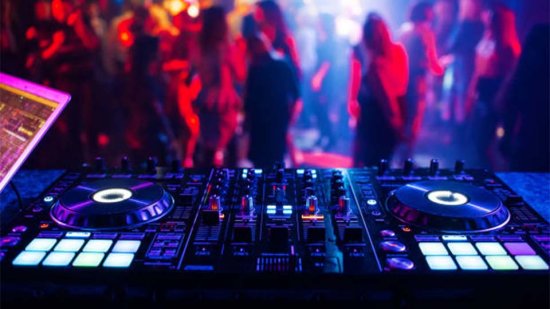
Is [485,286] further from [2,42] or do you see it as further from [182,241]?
[2,42]

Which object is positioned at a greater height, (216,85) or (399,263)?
(399,263)

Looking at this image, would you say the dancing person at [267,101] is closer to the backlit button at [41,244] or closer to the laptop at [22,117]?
the laptop at [22,117]

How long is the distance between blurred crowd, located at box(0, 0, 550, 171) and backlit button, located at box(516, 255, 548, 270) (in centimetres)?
394

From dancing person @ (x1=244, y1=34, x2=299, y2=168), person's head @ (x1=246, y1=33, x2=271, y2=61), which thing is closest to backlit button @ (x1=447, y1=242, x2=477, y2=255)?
dancing person @ (x1=244, y1=34, x2=299, y2=168)

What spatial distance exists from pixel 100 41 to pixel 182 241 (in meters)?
4.89

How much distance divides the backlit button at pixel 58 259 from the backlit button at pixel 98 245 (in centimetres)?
4

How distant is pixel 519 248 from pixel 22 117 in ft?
4.87

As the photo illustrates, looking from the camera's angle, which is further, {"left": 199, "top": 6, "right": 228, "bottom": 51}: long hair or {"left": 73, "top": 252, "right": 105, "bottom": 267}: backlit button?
{"left": 199, "top": 6, "right": 228, "bottom": 51}: long hair

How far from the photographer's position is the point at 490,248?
122 centimetres

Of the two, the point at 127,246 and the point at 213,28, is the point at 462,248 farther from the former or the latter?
the point at 213,28

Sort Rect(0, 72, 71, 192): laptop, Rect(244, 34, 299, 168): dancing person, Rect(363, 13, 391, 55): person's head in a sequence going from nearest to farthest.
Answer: Rect(0, 72, 71, 192): laptop → Rect(244, 34, 299, 168): dancing person → Rect(363, 13, 391, 55): person's head

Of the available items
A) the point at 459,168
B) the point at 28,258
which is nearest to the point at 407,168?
the point at 459,168

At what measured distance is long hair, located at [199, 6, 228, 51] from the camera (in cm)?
524

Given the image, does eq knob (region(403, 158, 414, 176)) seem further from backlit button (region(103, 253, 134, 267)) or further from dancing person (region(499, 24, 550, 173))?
dancing person (region(499, 24, 550, 173))
